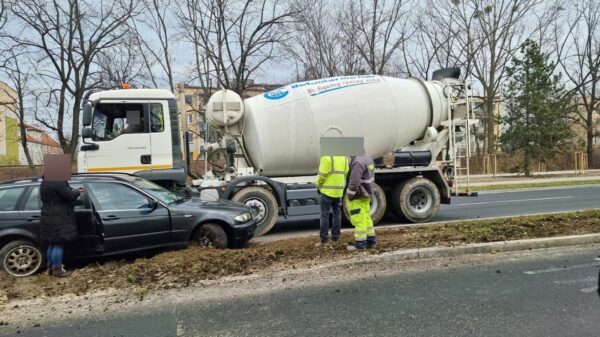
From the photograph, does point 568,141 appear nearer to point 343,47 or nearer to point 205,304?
point 343,47

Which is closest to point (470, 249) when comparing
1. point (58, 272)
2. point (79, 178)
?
point (58, 272)

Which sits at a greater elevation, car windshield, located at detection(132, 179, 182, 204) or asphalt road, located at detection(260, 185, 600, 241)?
car windshield, located at detection(132, 179, 182, 204)

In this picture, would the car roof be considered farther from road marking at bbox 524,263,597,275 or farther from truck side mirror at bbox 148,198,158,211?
road marking at bbox 524,263,597,275

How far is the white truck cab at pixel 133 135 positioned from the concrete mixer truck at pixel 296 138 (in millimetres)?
19

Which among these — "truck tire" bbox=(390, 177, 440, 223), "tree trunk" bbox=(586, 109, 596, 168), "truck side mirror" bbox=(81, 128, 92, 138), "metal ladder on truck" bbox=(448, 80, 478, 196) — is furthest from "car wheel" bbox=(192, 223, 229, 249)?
"tree trunk" bbox=(586, 109, 596, 168)

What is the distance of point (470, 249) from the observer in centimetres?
647

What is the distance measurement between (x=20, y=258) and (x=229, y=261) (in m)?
2.98

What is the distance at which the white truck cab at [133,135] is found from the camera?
8375 millimetres

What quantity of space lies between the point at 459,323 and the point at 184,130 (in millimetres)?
7082

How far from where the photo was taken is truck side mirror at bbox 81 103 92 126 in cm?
827

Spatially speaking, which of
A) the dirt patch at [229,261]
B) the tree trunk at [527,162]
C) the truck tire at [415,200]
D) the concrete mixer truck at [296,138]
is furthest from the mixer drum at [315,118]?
the tree trunk at [527,162]

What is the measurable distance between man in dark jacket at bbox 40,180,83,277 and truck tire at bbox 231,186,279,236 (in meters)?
3.59

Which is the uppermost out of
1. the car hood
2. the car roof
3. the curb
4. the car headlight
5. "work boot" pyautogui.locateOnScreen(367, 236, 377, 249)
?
the car roof

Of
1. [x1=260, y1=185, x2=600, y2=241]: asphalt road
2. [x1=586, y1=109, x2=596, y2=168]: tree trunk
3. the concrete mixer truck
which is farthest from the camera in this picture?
[x1=586, y1=109, x2=596, y2=168]: tree trunk
